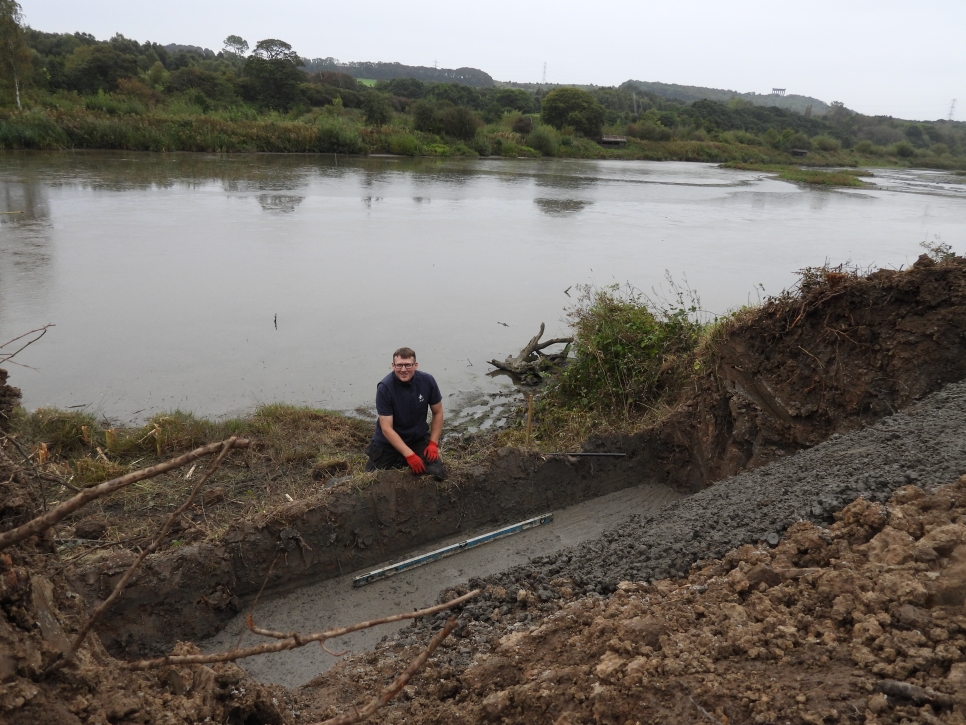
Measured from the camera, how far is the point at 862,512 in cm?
371

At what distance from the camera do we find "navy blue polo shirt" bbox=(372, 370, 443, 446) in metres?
5.75

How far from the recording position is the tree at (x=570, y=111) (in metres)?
56.3

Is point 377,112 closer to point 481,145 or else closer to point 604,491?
point 481,145

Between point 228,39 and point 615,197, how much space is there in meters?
73.1

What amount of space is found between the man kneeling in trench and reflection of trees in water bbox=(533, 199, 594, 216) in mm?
16867

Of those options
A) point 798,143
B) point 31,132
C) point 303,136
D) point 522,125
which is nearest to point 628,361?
point 31,132

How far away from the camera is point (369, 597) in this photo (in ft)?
17.2

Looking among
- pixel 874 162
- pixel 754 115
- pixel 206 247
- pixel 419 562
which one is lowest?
pixel 419 562

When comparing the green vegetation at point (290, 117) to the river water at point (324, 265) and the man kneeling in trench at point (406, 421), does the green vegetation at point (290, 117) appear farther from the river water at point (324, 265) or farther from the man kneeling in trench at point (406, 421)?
the man kneeling in trench at point (406, 421)

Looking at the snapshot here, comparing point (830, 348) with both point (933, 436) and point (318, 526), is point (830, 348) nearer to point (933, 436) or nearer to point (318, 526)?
point (933, 436)

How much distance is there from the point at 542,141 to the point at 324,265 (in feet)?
127

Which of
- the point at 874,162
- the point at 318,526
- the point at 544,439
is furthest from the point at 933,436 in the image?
the point at 874,162

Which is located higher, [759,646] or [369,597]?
[759,646]

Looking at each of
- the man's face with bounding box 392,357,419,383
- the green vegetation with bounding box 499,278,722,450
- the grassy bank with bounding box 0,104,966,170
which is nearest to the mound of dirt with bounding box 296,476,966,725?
the man's face with bounding box 392,357,419,383
